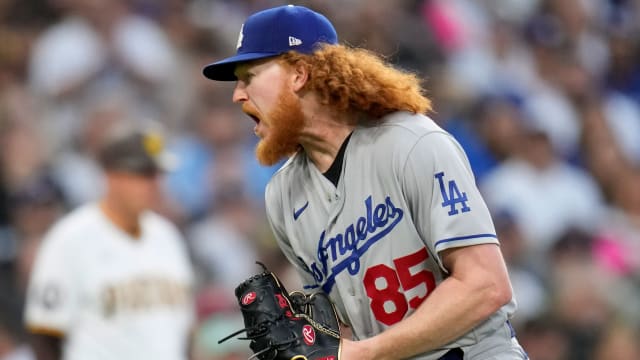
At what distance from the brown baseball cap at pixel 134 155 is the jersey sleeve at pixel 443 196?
9.03ft

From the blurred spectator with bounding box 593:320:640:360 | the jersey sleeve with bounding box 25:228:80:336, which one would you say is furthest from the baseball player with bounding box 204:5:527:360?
the blurred spectator with bounding box 593:320:640:360

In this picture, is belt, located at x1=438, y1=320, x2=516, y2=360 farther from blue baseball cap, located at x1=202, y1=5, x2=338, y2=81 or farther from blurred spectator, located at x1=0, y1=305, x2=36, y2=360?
blurred spectator, located at x1=0, y1=305, x2=36, y2=360

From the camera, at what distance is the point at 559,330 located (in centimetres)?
772

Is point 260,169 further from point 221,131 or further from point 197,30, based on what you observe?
point 197,30

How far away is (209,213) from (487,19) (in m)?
4.07

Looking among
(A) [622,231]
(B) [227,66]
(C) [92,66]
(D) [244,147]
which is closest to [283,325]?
(B) [227,66]

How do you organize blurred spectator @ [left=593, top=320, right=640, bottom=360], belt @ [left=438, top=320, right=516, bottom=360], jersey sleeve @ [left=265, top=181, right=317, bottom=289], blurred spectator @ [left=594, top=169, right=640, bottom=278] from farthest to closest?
blurred spectator @ [left=594, top=169, right=640, bottom=278], blurred spectator @ [left=593, top=320, right=640, bottom=360], jersey sleeve @ [left=265, top=181, right=317, bottom=289], belt @ [left=438, top=320, right=516, bottom=360]

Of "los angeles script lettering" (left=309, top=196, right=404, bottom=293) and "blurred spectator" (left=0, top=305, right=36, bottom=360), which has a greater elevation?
"los angeles script lettering" (left=309, top=196, right=404, bottom=293)

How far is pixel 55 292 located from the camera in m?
5.82

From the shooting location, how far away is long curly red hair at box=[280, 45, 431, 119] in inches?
149

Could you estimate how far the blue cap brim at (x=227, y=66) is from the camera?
3.81 meters

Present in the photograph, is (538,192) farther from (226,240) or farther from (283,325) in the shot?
(283,325)

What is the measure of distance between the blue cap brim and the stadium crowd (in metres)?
3.07

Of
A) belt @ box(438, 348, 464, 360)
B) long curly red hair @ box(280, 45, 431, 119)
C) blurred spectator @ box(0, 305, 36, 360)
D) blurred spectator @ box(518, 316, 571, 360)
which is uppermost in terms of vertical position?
long curly red hair @ box(280, 45, 431, 119)
